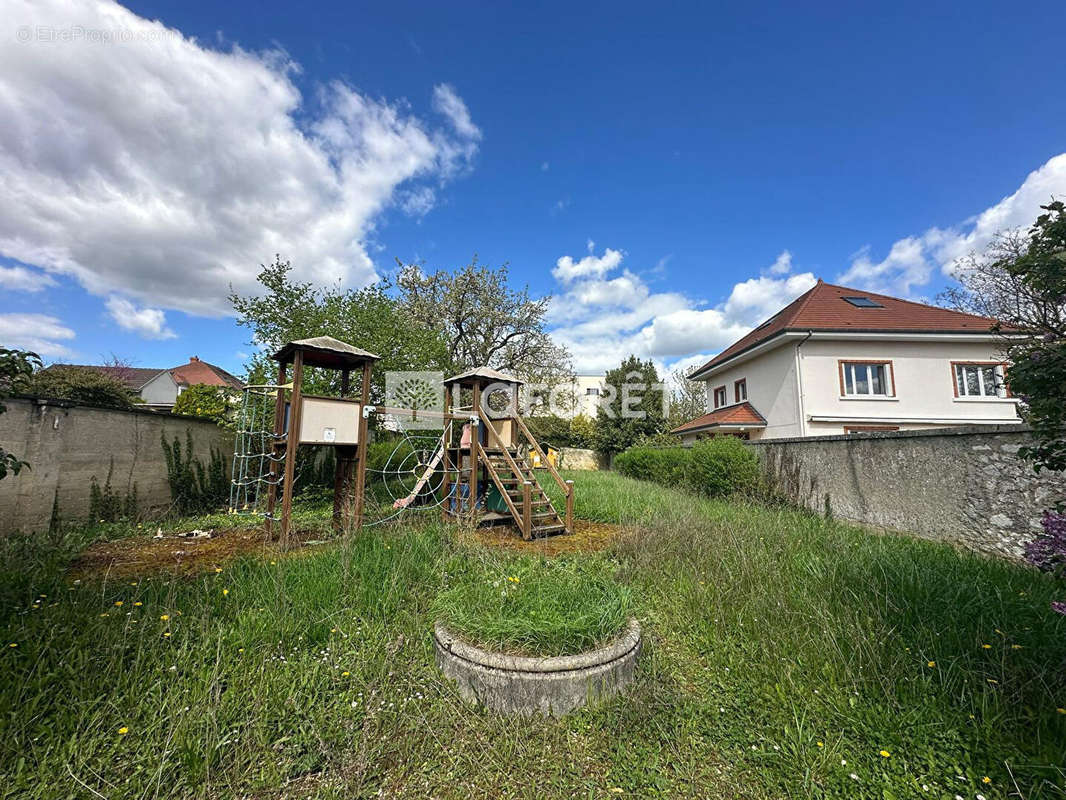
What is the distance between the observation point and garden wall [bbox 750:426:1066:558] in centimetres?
506

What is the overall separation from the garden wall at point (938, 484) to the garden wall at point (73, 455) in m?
11.4

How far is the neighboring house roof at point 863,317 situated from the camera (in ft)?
44.7

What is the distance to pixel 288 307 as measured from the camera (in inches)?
424

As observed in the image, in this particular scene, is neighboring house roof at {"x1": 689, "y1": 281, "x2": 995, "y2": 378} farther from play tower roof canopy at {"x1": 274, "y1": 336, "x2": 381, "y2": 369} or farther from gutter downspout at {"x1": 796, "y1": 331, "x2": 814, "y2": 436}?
play tower roof canopy at {"x1": 274, "y1": 336, "x2": 381, "y2": 369}

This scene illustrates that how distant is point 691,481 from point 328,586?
909 cm

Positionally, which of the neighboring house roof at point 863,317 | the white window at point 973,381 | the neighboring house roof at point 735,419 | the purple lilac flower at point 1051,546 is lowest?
the purple lilac flower at point 1051,546

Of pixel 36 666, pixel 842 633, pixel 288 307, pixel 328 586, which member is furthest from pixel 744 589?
pixel 288 307

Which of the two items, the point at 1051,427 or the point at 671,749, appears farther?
the point at 671,749

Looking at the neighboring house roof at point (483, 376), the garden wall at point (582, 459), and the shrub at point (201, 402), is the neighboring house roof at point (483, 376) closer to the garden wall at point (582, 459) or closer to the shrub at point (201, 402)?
the shrub at point (201, 402)

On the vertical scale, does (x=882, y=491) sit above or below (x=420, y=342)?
below

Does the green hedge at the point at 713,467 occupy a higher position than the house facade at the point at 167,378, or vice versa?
the house facade at the point at 167,378

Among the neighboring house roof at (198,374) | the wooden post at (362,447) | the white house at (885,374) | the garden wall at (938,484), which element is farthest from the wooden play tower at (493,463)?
the neighboring house roof at (198,374)

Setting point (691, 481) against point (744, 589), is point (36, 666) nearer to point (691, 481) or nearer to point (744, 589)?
point (744, 589)

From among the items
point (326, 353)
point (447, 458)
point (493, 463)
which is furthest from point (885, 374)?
point (326, 353)
